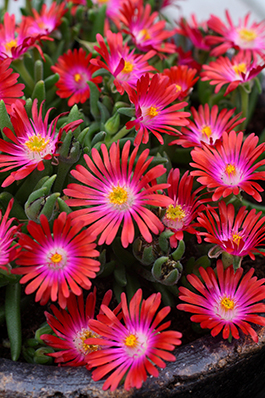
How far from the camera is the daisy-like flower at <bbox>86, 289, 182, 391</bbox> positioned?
592 mm

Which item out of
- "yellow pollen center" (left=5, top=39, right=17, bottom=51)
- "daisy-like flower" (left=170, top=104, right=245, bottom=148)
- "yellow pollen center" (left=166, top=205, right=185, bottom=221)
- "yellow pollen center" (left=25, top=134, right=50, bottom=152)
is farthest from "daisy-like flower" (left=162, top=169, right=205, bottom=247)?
"yellow pollen center" (left=5, top=39, right=17, bottom=51)

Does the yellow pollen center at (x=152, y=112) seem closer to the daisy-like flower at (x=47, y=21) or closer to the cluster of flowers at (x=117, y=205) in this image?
the cluster of flowers at (x=117, y=205)

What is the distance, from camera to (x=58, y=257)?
62 cm

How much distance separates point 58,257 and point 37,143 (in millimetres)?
201

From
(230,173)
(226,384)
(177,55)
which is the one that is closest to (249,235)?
(230,173)

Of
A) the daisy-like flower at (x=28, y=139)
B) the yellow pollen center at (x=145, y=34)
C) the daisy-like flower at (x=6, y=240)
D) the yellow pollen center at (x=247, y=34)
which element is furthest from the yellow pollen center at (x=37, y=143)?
the yellow pollen center at (x=247, y=34)

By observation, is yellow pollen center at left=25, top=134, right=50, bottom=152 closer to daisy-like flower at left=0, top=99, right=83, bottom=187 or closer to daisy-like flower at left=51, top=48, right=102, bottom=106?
daisy-like flower at left=0, top=99, right=83, bottom=187

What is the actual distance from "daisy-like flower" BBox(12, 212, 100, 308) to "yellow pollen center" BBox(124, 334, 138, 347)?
4.0 inches

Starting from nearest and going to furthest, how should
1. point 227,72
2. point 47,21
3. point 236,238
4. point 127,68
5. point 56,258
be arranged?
point 56,258 < point 236,238 < point 127,68 < point 227,72 < point 47,21

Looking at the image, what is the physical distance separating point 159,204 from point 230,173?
0.16 m

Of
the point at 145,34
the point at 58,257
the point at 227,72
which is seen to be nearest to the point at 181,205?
the point at 58,257

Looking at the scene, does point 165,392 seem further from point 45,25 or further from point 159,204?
point 45,25

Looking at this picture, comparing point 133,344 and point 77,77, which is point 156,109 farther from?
point 133,344

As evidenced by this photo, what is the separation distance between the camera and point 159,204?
0.65 metres
